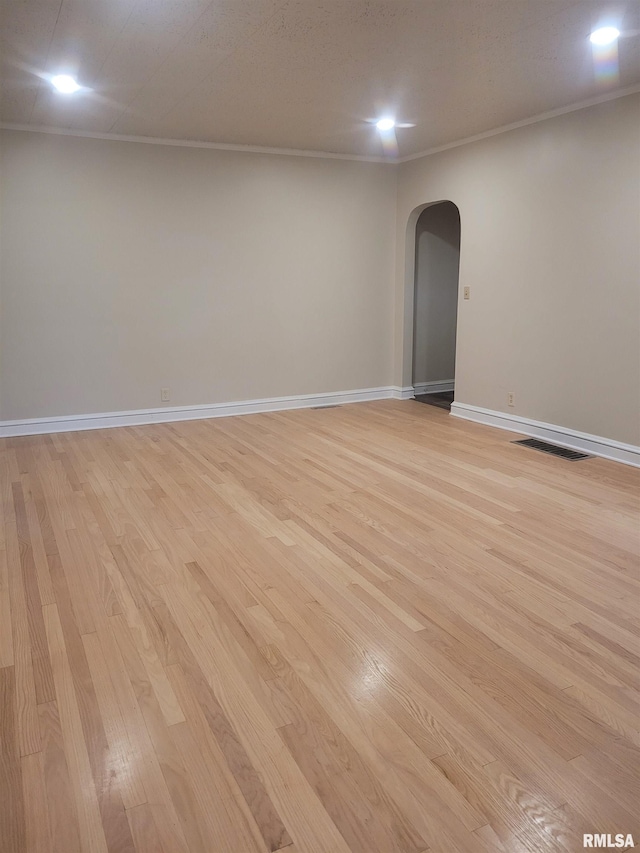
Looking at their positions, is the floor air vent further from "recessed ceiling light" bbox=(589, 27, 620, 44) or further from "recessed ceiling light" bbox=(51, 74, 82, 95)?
"recessed ceiling light" bbox=(51, 74, 82, 95)

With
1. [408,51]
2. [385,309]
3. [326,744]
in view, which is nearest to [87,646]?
[326,744]

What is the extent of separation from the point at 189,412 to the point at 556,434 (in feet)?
10.8

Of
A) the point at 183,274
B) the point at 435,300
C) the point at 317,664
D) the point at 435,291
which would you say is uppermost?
the point at 183,274

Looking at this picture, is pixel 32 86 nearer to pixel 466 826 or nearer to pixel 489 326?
pixel 489 326

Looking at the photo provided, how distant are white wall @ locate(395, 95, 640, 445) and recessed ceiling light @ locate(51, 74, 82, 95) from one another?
3343 millimetres

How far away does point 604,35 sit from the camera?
327 centimetres

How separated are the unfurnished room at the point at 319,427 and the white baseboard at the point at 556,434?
27 mm

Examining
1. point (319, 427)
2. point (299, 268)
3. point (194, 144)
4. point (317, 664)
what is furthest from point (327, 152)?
point (317, 664)

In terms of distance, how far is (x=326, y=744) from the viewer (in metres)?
1.77

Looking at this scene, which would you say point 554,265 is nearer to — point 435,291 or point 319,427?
point 435,291

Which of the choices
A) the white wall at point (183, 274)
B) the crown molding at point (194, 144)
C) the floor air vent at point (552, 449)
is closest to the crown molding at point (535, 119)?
the crown molding at point (194, 144)

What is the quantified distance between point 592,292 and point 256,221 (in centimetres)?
310

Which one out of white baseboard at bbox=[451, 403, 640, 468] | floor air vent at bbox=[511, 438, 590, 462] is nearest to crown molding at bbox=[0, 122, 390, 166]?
white baseboard at bbox=[451, 403, 640, 468]

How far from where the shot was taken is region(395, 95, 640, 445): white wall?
442 centimetres
